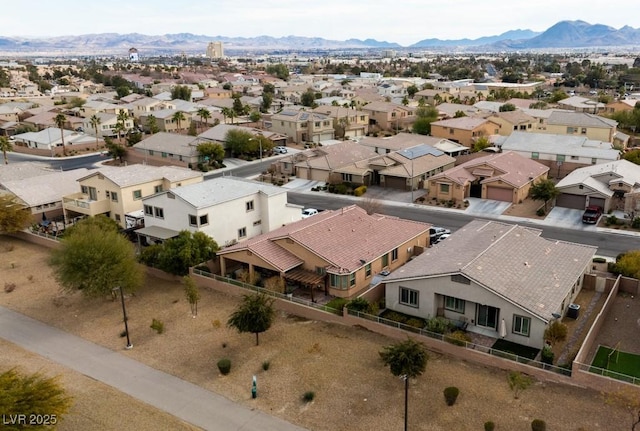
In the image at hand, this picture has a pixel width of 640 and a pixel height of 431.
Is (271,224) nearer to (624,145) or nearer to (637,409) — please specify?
(637,409)

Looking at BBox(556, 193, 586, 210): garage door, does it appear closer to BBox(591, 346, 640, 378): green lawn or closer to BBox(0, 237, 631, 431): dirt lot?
BBox(591, 346, 640, 378): green lawn

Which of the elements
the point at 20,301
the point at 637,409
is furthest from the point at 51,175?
the point at 637,409

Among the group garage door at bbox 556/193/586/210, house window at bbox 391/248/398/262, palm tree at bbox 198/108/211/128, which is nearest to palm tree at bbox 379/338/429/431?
house window at bbox 391/248/398/262

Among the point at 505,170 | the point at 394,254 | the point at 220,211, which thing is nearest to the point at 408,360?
the point at 394,254

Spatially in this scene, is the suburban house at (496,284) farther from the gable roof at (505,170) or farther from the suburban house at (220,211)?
the gable roof at (505,170)

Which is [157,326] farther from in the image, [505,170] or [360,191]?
[505,170]
